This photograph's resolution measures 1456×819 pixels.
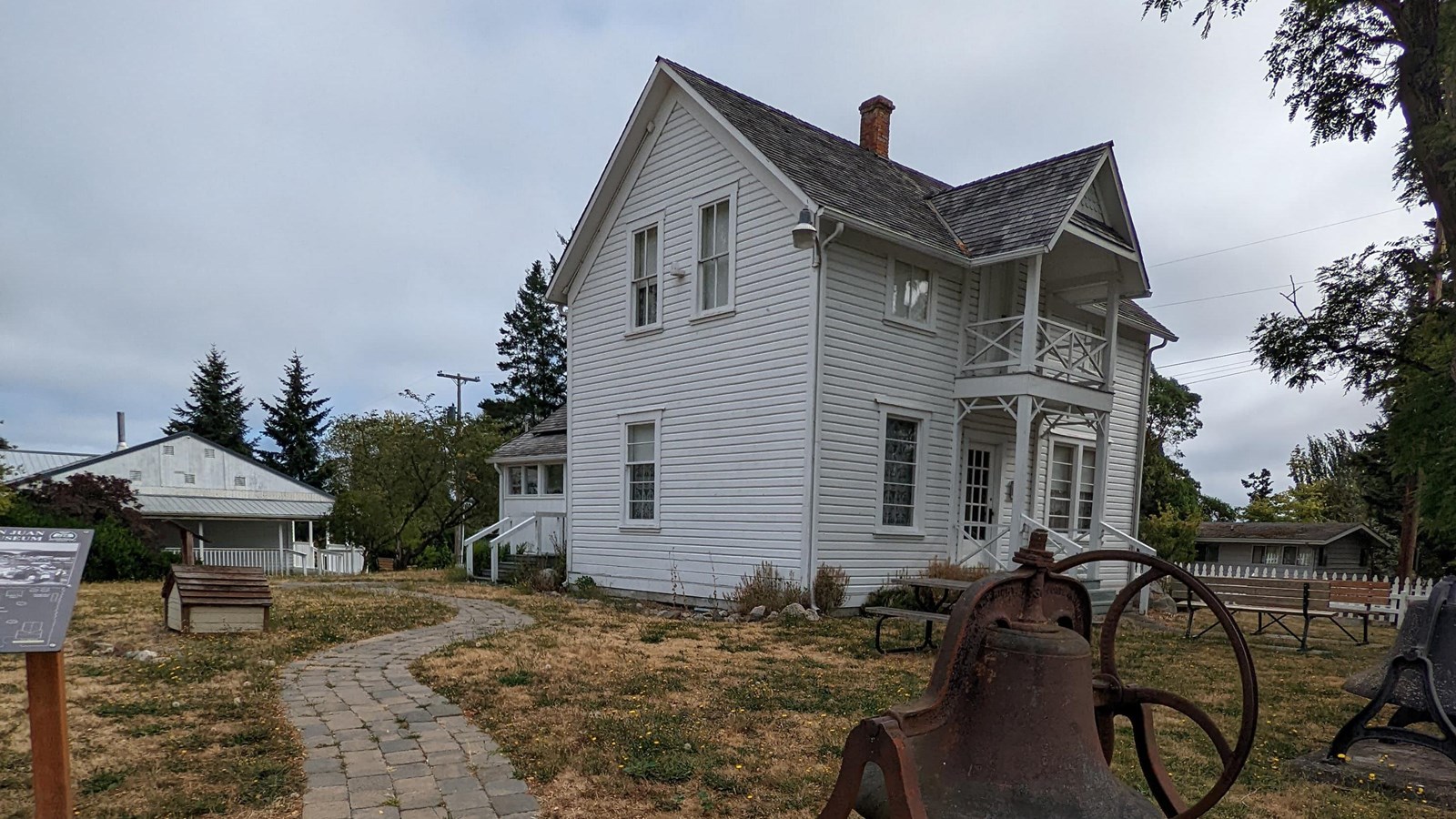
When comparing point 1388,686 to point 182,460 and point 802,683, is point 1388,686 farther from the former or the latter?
point 182,460

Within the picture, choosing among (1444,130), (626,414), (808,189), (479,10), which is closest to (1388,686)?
(1444,130)

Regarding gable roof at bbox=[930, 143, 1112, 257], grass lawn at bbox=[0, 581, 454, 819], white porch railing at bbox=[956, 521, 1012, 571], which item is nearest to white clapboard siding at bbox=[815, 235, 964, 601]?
white porch railing at bbox=[956, 521, 1012, 571]

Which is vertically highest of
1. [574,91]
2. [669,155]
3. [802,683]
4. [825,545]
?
[574,91]

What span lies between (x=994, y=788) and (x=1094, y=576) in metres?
12.1

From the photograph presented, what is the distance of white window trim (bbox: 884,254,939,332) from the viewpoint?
11.1m

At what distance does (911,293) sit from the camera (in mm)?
11594

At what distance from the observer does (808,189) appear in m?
10.3

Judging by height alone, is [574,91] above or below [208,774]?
above

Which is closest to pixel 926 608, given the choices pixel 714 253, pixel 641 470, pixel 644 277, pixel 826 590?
pixel 826 590

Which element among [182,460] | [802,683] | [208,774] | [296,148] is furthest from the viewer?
[182,460]

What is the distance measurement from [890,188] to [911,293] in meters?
2.25

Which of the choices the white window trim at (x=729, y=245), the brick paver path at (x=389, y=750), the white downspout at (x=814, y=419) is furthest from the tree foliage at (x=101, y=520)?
the white downspout at (x=814, y=419)

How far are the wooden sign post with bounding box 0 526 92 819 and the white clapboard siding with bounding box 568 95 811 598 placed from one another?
26.5 ft

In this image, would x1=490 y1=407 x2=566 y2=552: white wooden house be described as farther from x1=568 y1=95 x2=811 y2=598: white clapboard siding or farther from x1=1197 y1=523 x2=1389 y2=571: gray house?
x1=1197 y1=523 x2=1389 y2=571: gray house
